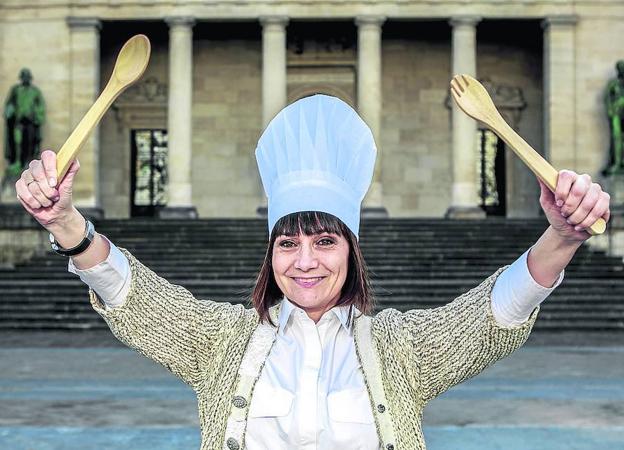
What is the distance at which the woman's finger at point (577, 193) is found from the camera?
226 centimetres

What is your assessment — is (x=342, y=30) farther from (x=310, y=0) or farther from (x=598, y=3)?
(x=598, y=3)

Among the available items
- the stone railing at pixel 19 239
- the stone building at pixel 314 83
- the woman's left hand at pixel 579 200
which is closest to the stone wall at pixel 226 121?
the stone building at pixel 314 83

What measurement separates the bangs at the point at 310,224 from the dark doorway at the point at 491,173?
28.6 meters

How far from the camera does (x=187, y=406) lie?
904cm

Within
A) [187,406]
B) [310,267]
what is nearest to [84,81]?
[187,406]

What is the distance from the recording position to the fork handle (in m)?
2.29

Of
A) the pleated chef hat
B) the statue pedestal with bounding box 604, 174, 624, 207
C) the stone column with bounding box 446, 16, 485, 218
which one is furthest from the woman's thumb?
the statue pedestal with bounding box 604, 174, 624, 207

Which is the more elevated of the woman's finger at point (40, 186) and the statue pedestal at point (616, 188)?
the statue pedestal at point (616, 188)

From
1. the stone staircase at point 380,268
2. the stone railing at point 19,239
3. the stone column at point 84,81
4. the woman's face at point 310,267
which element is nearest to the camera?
the woman's face at point 310,267

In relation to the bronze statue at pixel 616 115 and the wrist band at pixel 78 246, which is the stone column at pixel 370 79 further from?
the wrist band at pixel 78 246

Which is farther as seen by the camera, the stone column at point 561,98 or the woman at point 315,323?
the stone column at point 561,98

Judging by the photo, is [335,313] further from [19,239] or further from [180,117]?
[180,117]

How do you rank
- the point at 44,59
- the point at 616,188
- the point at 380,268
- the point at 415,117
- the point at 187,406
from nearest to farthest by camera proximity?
1. the point at 187,406
2. the point at 380,268
3. the point at 616,188
4. the point at 44,59
5. the point at 415,117

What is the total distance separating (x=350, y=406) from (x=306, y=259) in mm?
407
